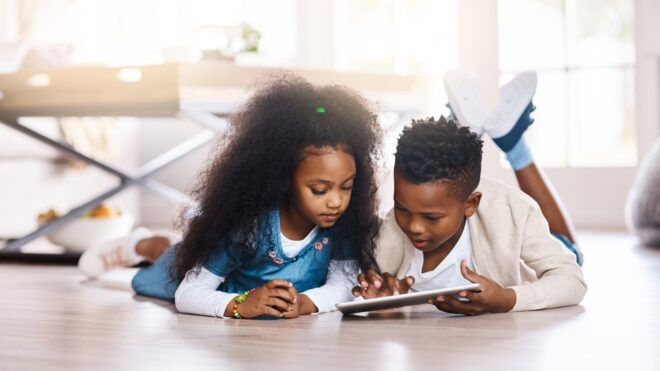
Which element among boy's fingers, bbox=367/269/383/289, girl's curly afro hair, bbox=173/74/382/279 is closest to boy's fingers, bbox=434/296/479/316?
boy's fingers, bbox=367/269/383/289

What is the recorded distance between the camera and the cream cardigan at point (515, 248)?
70.6 inches

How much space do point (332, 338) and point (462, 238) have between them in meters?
0.45

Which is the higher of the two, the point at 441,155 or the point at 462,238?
the point at 441,155

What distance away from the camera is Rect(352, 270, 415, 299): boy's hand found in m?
1.69

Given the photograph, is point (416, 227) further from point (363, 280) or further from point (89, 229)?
point (89, 229)

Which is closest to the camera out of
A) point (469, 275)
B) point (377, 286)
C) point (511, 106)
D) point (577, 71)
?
point (469, 275)

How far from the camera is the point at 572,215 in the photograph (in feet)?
13.9

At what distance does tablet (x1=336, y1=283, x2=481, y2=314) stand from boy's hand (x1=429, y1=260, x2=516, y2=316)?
2 centimetres

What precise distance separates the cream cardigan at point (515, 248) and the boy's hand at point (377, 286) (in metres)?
0.11

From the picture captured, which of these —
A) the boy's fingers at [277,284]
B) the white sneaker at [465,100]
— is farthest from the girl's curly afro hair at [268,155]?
the white sneaker at [465,100]

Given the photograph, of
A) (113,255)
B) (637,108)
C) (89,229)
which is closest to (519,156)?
(113,255)

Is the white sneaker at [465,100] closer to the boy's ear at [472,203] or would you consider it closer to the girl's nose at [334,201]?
the boy's ear at [472,203]

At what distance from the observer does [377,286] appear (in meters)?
1.71

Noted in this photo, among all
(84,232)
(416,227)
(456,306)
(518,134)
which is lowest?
(84,232)
